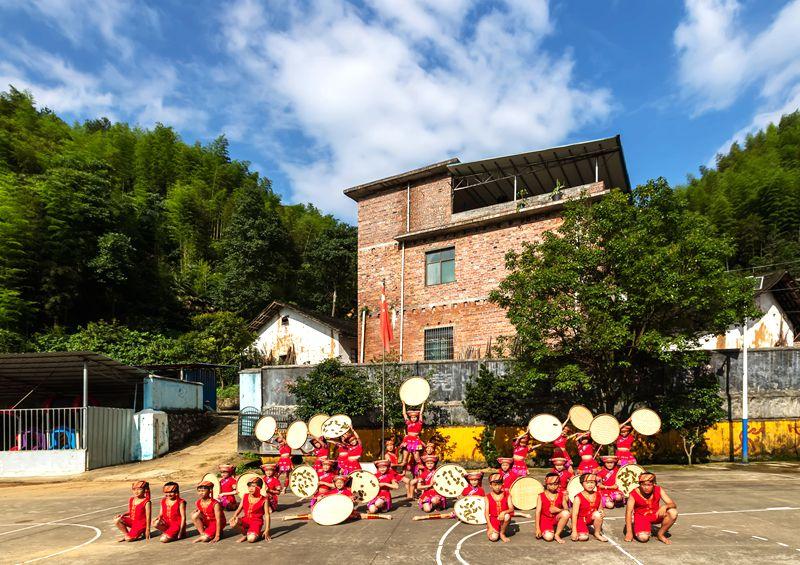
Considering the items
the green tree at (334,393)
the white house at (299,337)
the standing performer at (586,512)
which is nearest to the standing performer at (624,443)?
the standing performer at (586,512)

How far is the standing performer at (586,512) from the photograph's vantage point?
8320mm

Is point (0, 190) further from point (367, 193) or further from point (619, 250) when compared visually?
point (619, 250)

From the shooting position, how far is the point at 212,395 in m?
30.1

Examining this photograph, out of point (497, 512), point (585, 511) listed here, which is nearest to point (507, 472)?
point (497, 512)

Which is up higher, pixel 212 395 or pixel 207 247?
pixel 207 247

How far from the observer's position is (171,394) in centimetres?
2314

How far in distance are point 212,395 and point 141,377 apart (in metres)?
8.76

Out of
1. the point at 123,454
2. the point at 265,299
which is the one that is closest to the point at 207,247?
A: the point at 265,299

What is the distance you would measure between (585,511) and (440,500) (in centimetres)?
301

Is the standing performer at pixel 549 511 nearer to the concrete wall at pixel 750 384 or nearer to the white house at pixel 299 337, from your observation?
the concrete wall at pixel 750 384

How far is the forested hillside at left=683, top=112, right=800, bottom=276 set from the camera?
44.8 m

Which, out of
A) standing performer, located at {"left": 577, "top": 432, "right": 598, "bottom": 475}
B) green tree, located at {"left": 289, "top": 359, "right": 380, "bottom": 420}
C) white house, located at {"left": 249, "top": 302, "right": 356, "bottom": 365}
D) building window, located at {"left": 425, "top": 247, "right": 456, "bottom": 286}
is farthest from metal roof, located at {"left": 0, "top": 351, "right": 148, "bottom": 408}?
standing performer, located at {"left": 577, "top": 432, "right": 598, "bottom": 475}

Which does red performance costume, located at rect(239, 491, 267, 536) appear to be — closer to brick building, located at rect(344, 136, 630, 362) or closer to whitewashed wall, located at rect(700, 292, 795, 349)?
brick building, located at rect(344, 136, 630, 362)

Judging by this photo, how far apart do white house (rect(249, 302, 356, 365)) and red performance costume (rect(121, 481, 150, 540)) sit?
2176cm
